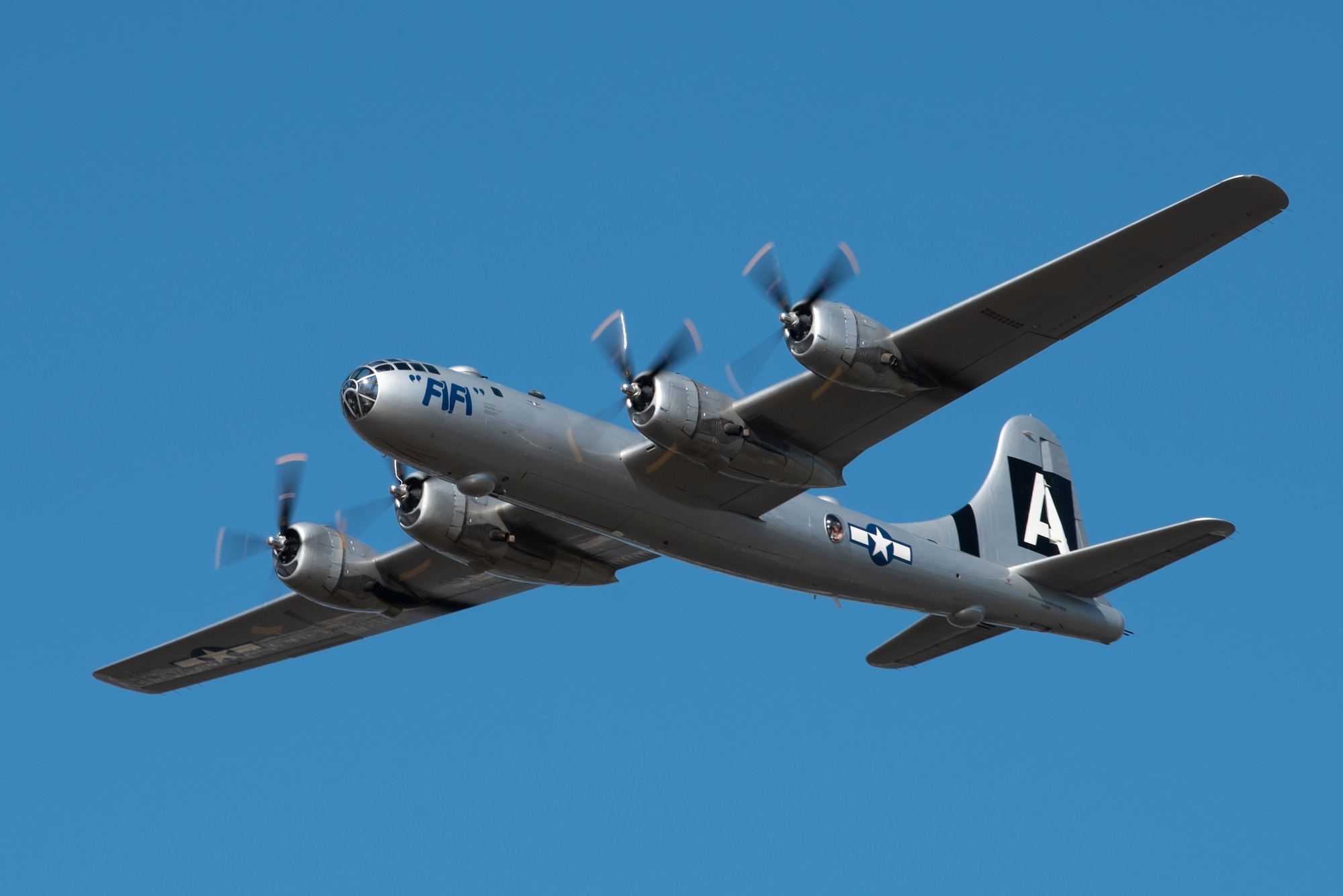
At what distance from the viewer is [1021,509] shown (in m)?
33.6

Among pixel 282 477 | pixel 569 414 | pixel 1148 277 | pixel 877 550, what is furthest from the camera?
pixel 282 477

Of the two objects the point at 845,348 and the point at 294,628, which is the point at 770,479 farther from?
the point at 294,628

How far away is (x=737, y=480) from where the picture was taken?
1009 inches

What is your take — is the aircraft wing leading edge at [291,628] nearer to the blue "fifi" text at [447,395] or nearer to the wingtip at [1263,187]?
the blue "fifi" text at [447,395]

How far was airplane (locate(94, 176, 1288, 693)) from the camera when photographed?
23.7 metres

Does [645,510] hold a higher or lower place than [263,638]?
lower

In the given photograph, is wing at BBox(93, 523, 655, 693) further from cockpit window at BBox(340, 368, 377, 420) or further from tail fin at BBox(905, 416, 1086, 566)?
tail fin at BBox(905, 416, 1086, 566)

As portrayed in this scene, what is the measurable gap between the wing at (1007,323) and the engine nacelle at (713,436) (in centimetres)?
34

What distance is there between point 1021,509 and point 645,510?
11.3 metres

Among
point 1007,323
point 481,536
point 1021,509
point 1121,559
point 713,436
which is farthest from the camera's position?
Answer: point 1021,509

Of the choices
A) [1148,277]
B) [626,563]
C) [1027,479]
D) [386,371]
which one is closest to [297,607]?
[626,563]

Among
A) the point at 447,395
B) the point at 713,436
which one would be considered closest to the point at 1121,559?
the point at 713,436

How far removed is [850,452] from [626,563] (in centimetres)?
559

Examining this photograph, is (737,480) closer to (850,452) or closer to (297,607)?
(850,452)
